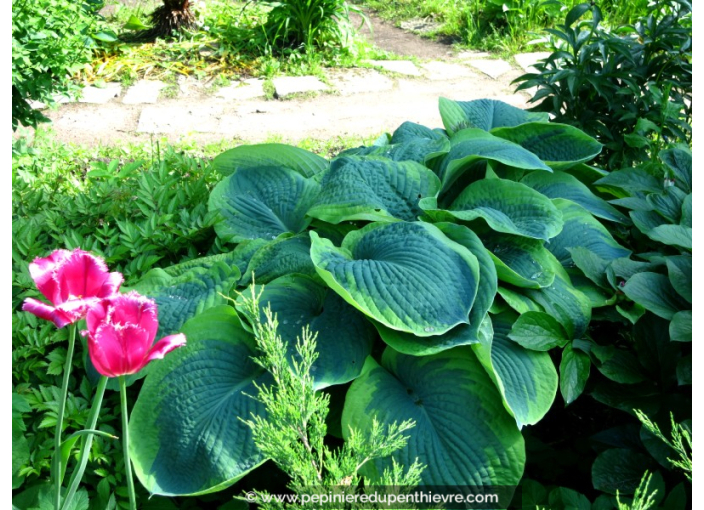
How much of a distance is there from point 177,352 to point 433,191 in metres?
0.86

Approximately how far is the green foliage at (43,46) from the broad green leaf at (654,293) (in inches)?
101

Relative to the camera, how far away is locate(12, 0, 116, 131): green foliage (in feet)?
10.2

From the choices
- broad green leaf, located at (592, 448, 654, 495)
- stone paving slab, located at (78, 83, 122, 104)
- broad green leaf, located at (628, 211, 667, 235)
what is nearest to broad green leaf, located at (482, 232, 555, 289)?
broad green leaf, located at (628, 211, 667, 235)

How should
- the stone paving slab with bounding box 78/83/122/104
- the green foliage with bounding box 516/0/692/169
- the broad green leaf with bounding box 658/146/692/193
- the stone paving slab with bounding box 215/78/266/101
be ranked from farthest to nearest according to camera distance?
the stone paving slab with bounding box 215/78/266/101, the stone paving slab with bounding box 78/83/122/104, the green foliage with bounding box 516/0/692/169, the broad green leaf with bounding box 658/146/692/193

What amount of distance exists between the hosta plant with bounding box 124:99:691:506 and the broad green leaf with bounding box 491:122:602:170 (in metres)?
0.27

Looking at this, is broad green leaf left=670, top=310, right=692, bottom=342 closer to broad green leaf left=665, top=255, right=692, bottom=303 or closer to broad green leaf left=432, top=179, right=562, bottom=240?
broad green leaf left=665, top=255, right=692, bottom=303

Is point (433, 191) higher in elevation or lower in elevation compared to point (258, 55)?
higher

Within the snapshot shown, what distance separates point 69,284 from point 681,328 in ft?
4.49

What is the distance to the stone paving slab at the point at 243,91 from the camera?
5262 millimetres

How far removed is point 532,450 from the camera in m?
1.96

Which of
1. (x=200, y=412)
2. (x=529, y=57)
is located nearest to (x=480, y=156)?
(x=200, y=412)

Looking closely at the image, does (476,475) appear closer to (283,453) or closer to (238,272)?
(283,453)

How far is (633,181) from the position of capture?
91.4 inches

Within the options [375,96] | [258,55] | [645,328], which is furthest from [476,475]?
[258,55]
